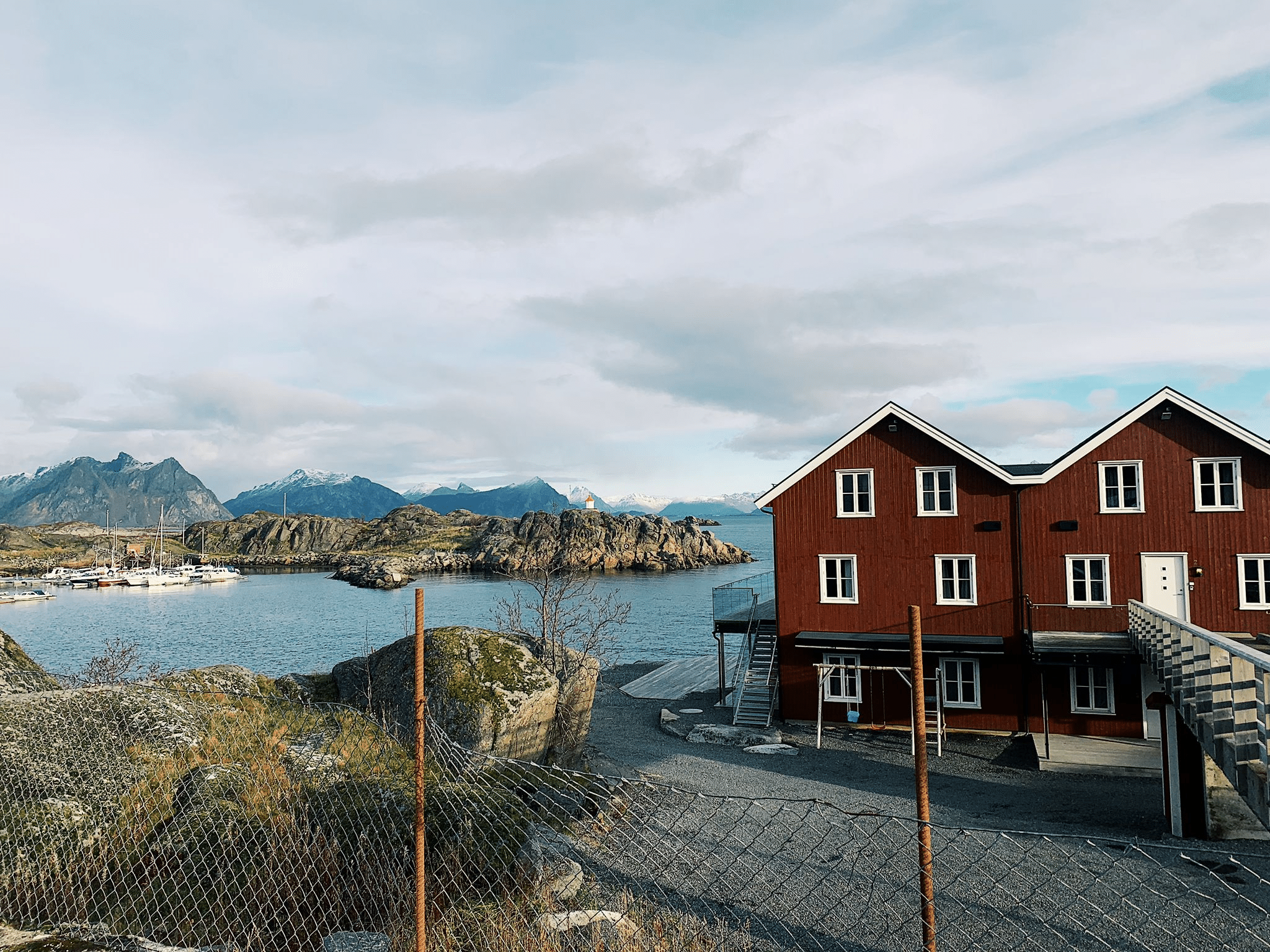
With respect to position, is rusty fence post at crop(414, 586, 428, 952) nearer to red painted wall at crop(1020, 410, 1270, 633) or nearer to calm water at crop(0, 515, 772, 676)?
red painted wall at crop(1020, 410, 1270, 633)

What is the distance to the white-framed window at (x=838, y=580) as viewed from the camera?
92.4 ft

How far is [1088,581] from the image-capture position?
25.8 meters

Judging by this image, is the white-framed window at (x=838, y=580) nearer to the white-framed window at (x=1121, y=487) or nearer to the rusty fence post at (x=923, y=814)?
the white-framed window at (x=1121, y=487)

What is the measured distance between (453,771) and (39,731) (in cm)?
578

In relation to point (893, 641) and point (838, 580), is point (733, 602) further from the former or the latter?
point (893, 641)

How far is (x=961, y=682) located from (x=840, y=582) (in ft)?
16.6

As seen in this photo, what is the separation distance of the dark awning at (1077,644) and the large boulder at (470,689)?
14.7m

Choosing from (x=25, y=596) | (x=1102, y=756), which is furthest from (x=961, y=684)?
(x=25, y=596)

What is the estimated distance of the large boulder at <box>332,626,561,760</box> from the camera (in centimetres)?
1708

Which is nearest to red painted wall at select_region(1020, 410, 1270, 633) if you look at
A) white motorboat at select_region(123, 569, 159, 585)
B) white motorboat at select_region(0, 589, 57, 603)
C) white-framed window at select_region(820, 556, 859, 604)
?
white-framed window at select_region(820, 556, 859, 604)

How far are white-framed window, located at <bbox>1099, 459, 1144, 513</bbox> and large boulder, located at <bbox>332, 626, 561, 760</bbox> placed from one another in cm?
1858

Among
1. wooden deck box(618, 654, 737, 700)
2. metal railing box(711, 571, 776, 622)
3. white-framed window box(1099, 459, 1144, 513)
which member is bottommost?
wooden deck box(618, 654, 737, 700)

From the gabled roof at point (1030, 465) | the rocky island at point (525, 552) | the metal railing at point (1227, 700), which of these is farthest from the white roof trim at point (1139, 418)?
the rocky island at point (525, 552)

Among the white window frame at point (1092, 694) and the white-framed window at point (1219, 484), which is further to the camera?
the white window frame at point (1092, 694)
